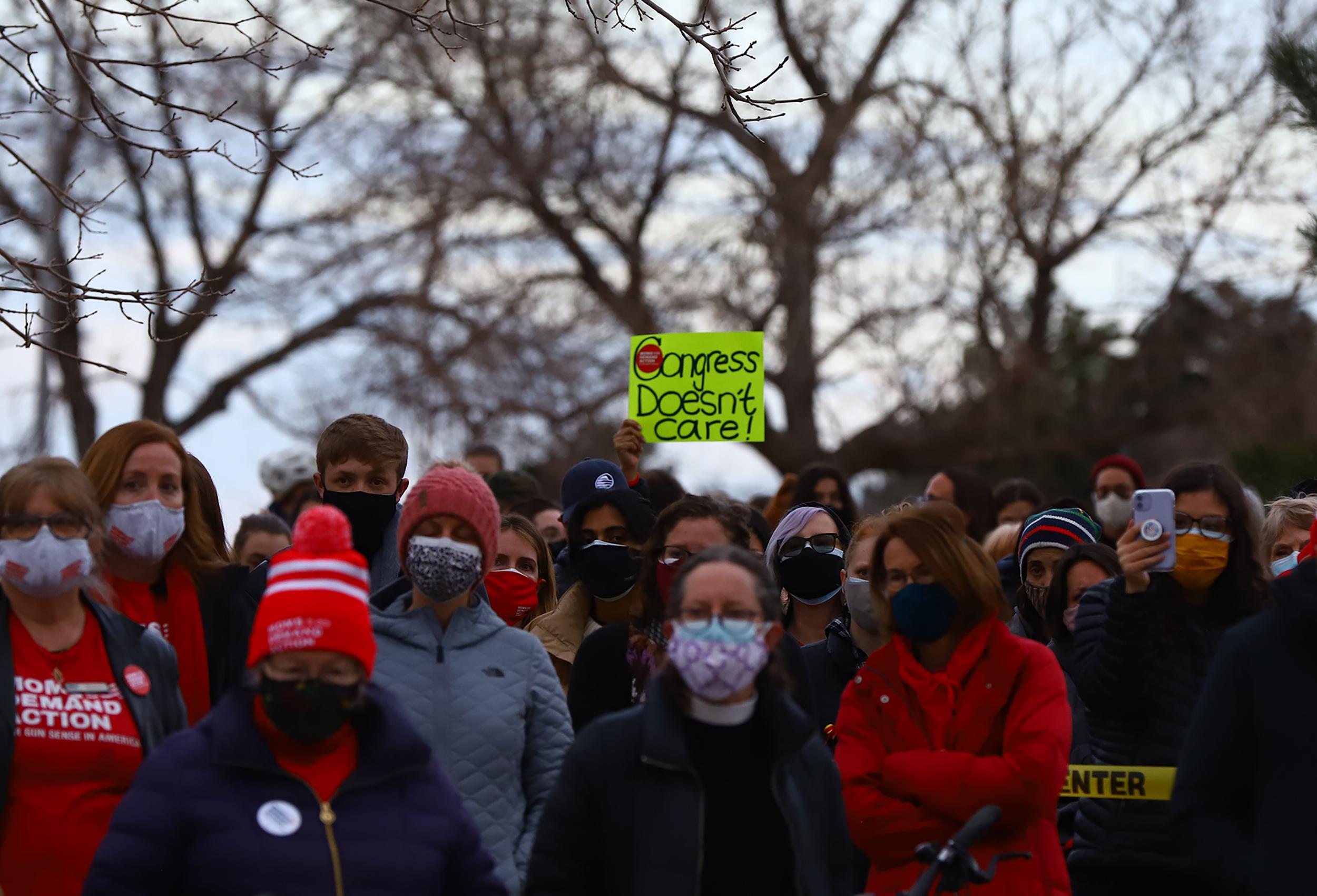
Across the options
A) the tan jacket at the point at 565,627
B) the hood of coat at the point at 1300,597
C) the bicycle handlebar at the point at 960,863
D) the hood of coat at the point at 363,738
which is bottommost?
the bicycle handlebar at the point at 960,863

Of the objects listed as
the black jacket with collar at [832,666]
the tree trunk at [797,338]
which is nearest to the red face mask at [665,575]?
the black jacket with collar at [832,666]

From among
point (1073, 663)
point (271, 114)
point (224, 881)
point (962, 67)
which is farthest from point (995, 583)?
point (271, 114)

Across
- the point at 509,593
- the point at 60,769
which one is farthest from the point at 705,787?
the point at 509,593

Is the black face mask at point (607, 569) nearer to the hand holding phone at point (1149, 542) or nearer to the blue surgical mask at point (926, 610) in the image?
the blue surgical mask at point (926, 610)

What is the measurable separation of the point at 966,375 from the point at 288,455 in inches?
379

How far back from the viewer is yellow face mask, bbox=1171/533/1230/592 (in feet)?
17.2

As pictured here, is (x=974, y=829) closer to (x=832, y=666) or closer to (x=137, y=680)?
(x=832, y=666)

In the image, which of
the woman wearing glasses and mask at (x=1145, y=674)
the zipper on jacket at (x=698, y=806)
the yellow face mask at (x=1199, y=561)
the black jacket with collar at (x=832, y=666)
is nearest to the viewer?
the zipper on jacket at (x=698, y=806)

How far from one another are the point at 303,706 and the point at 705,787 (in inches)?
33.8

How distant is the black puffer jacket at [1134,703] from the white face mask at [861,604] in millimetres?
663

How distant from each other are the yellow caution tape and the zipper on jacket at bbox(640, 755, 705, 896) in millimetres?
1666

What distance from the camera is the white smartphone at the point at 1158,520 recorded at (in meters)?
4.67

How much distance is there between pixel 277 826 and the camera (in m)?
3.35

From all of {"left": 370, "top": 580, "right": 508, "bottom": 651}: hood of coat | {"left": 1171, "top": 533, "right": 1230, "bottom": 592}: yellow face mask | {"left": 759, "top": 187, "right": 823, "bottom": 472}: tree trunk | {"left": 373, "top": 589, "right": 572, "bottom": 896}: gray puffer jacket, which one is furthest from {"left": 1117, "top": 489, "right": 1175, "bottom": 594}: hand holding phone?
{"left": 759, "top": 187, "right": 823, "bottom": 472}: tree trunk
